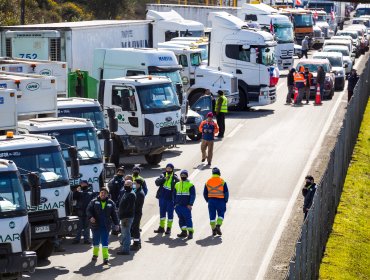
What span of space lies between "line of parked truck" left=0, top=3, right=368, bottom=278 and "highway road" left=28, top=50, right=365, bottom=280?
104 centimetres

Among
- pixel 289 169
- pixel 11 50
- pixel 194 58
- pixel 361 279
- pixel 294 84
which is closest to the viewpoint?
pixel 361 279

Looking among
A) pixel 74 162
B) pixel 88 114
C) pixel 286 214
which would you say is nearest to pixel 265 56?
pixel 88 114

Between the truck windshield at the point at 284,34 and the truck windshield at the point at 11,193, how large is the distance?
132 ft

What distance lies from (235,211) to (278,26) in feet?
111

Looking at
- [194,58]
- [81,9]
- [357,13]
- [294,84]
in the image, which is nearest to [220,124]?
[194,58]

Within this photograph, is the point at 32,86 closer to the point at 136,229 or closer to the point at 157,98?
the point at 136,229

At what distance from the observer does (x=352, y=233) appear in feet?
77.3

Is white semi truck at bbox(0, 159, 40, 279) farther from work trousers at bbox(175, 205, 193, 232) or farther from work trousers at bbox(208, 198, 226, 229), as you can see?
work trousers at bbox(208, 198, 226, 229)

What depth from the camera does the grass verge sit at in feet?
66.0

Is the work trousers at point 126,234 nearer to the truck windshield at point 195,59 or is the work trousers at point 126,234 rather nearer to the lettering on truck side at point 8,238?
the lettering on truck side at point 8,238

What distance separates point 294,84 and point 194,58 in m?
7.43

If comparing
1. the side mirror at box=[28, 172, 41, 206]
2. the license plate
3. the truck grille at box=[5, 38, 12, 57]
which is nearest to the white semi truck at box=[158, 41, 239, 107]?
the truck grille at box=[5, 38, 12, 57]

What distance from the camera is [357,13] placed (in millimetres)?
115562

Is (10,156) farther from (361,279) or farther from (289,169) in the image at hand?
(289,169)
